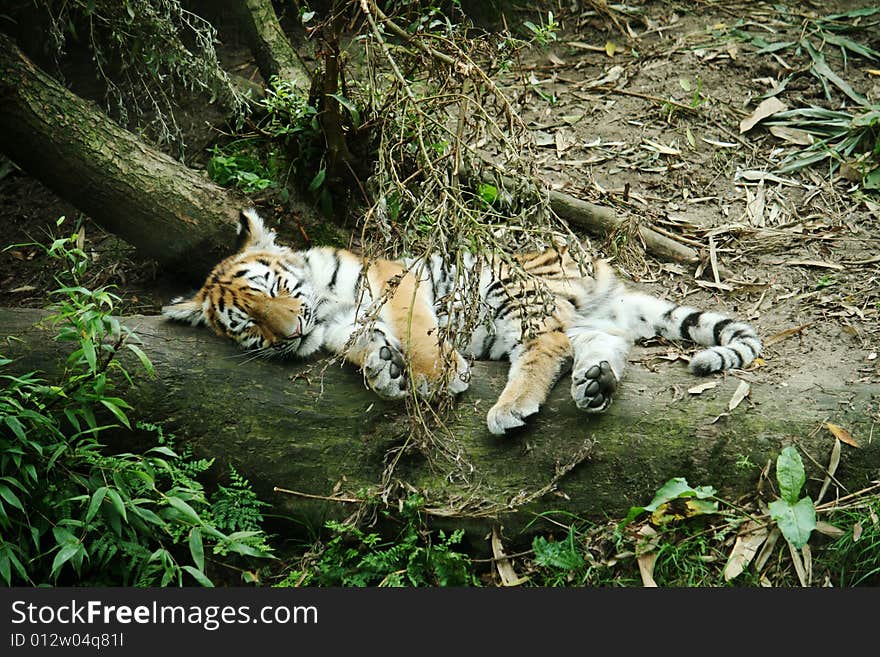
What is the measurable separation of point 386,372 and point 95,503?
1161 millimetres

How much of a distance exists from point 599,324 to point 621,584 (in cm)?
145

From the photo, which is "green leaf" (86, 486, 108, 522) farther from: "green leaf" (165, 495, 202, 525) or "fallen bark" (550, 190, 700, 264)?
"fallen bark" (550, 190, 700, 264)

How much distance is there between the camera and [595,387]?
3.23m

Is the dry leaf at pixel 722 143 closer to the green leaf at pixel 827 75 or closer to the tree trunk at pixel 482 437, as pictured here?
the green leaf at pixel 827 75

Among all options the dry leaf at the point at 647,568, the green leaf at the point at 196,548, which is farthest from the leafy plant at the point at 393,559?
the dry leaf at the point at 647,568

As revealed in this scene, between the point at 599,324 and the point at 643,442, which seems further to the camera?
the point at 599,324

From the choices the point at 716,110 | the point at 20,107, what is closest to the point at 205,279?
the point at 20,107

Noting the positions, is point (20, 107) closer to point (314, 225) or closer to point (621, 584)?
point (314, 225)

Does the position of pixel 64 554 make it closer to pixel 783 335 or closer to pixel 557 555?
pixel 557 555

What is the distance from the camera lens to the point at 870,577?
2871 millimetres

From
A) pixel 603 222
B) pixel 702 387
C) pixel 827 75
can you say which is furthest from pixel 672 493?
pixel 827 75

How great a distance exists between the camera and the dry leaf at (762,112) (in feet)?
18.2

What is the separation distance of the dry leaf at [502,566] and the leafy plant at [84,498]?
869 mm

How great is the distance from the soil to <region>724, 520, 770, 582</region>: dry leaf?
0.65 m
